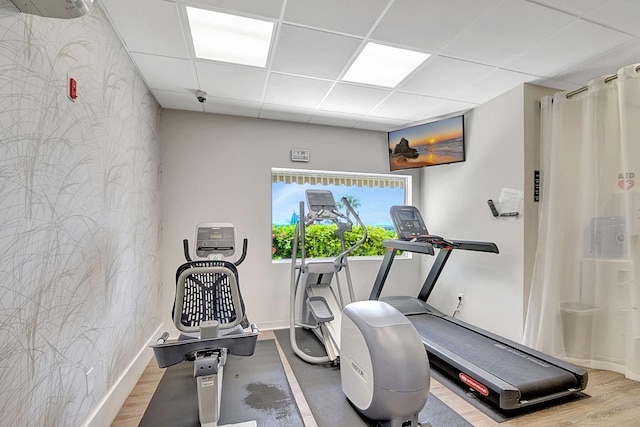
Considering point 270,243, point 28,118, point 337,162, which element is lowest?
point 270,243

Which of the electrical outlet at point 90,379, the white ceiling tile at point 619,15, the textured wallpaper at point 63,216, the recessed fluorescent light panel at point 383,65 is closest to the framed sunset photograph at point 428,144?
the recessed fluorescent light panel at point 383,65

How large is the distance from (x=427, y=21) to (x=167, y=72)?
216 centimetres

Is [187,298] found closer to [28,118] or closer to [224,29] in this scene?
[28,118]

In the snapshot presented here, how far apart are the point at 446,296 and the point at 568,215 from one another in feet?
5.41

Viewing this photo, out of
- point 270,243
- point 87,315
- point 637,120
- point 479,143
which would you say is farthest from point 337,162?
point 87,315

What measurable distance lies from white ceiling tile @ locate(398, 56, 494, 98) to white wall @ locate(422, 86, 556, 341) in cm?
60

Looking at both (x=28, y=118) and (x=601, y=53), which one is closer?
(x=28, y=118)

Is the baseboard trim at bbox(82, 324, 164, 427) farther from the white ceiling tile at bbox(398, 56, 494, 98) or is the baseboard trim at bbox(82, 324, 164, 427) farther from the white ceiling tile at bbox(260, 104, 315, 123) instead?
the white ceiling tile at bbox(398, 56, 494, 98)

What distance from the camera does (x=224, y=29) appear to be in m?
1.99

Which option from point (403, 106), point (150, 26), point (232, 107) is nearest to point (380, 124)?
point (403, 106)

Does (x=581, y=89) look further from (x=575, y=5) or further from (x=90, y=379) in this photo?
(x=90, y=379)

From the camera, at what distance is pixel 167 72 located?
2.50 metres

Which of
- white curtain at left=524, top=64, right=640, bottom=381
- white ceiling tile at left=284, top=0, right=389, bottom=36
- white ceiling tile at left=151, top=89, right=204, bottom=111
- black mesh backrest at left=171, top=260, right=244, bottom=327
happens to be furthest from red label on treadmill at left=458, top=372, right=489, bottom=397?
white ceiling tile at left=151, top=89, right=204, bottom=111

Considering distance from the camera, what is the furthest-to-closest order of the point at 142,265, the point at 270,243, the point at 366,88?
the point at 270,243 < the point at 366,88 < the point at 142,265
